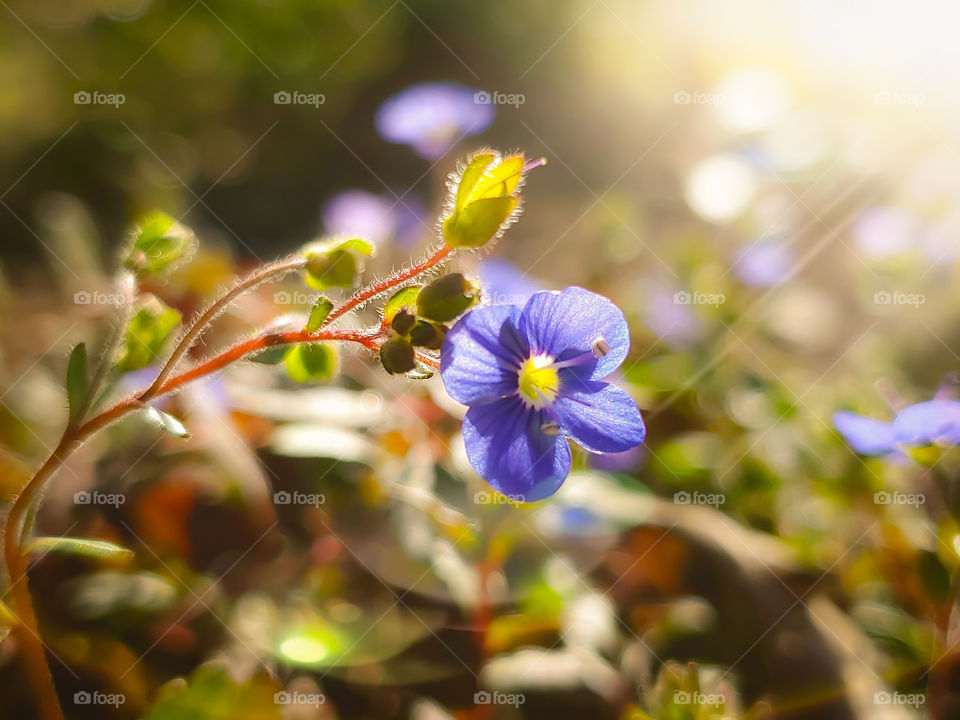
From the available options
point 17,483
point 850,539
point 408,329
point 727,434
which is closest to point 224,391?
point 17,483

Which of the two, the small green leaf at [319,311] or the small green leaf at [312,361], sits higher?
the small green leaf at [312,361]

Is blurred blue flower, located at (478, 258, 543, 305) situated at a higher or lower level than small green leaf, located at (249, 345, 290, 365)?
higher

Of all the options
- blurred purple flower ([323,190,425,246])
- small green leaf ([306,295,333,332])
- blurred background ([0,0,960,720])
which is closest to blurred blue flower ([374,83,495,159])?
blurred background ([0,0,960,720])

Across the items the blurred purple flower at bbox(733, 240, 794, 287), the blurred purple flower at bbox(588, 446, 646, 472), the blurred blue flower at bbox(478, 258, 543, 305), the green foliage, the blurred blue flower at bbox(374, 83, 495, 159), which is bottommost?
the green foliage

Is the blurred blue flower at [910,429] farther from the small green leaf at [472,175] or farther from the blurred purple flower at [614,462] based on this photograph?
the small green leaf at [472,175]

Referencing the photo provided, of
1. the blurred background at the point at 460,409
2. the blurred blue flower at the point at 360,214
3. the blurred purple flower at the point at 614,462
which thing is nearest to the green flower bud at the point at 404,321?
the blurred background at the point at 460,409

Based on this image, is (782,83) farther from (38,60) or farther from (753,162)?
(38,60)

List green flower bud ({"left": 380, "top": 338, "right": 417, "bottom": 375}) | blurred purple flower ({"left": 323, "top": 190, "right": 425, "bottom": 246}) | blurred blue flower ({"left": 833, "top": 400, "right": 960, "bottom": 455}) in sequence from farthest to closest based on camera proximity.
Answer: blurred purple flower ({"left": 323, "top": 190, "right": 425, "bottom": 246})
blurred blue flower ({"left": 833, "top": 400, "right": 960, "bottom": 455})
green flower bud ({"left": 380, "top": 338, "right": 417, "bottom": 375})

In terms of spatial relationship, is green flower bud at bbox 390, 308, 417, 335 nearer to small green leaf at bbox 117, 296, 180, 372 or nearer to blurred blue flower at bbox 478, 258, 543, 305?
small green leaf at bbox 117, 296, 180, 372
